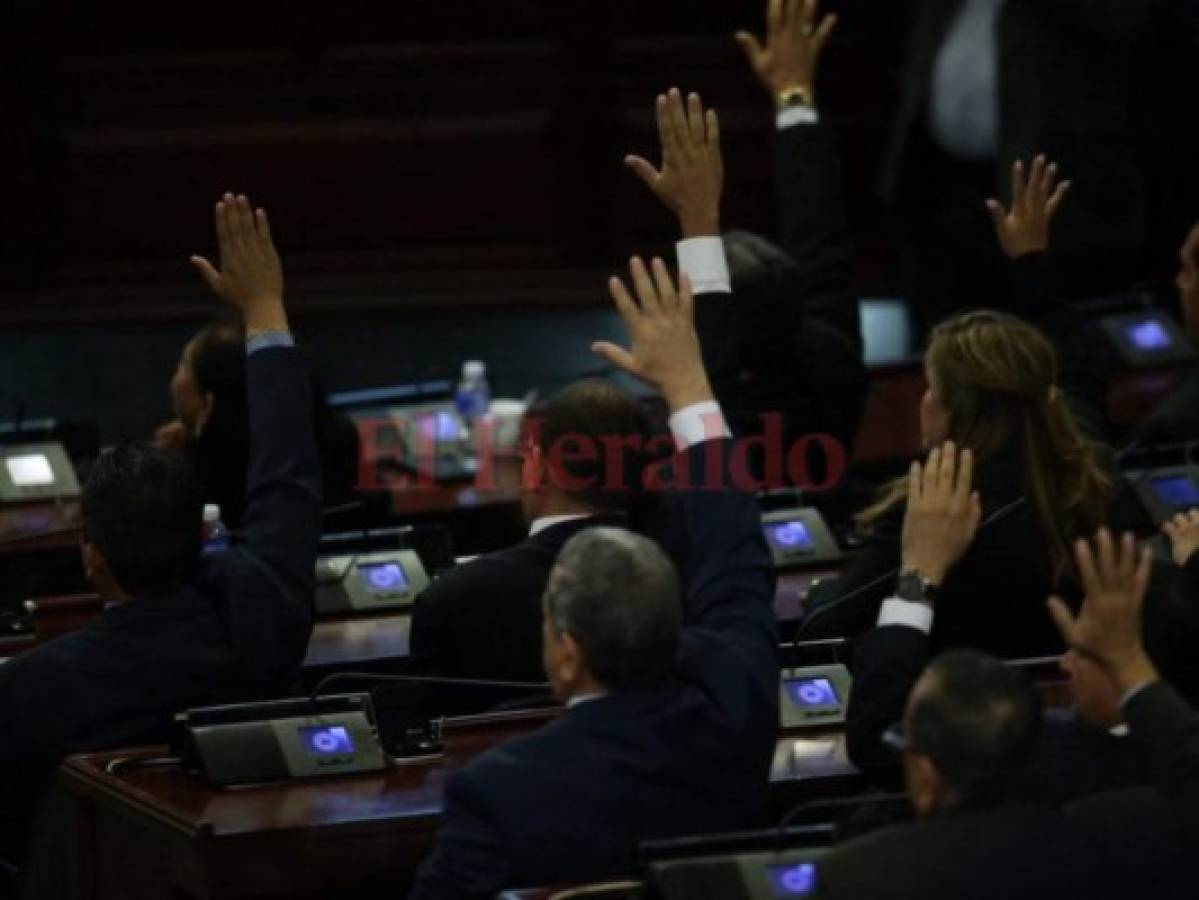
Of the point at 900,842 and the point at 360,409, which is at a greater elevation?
the point at 360,409

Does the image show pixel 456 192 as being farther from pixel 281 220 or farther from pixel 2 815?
pixel 2 815

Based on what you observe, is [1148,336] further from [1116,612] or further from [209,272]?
[1116,612]

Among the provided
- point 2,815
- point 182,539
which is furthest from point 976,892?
point 2,815

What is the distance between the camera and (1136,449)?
22.0ft

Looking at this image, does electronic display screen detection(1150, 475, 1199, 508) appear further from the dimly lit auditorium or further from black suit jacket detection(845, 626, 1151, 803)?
black suit jacket detection(845, 626, 1151, 803)

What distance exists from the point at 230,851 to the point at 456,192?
5288 millimetres

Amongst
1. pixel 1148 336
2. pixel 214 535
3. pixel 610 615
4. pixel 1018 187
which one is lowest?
pixel 610 615

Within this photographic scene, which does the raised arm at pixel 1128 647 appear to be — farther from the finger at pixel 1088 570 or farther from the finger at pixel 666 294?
the finger at pixel 666 294

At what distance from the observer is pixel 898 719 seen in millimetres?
4461

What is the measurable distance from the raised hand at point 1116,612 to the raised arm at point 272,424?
1506 millimetres

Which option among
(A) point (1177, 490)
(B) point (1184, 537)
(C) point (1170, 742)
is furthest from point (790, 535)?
(C) point (1170, 742)

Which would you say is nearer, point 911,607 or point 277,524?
point 911,607

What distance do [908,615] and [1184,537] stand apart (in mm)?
593

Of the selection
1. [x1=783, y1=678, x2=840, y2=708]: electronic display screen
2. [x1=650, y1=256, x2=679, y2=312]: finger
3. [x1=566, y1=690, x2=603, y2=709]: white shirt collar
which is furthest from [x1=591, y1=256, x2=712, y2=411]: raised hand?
[x1=783, y1=678, x2=840, y2=708]: electronic display screen
